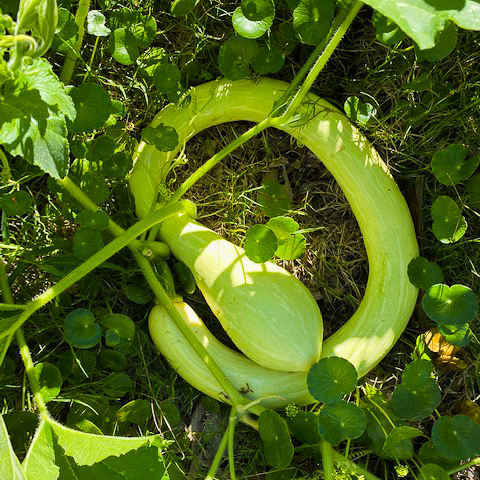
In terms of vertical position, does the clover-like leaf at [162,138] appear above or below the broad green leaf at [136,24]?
below

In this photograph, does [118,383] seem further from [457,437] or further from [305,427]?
[457,437]

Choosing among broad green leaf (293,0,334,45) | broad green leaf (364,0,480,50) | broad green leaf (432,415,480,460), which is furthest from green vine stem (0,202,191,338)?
broad green leaf (432,415,480,460)

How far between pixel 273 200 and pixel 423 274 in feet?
1.53

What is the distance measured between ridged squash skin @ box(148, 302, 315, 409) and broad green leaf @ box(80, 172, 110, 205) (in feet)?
1.14

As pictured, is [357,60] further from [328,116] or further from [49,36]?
[49,36]

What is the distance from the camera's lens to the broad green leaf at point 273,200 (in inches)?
82.2

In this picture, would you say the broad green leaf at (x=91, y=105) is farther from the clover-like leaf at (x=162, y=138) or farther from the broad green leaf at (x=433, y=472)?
the broad green leaf at (x=433, y=472)

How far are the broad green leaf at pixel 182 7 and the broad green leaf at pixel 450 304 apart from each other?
3.33 feet

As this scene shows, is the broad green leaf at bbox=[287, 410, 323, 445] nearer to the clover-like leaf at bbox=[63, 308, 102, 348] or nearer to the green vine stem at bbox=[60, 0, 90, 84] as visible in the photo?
the clover-like leaf at bbox=[63, 308, 102, 348]

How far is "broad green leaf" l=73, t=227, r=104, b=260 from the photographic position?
1956 millimetres

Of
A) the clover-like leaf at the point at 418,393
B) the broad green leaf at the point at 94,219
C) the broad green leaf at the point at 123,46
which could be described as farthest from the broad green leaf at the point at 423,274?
the broad green leaf at the point at 123,46

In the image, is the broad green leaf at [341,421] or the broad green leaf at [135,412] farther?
the broad green leaf at [135,412]

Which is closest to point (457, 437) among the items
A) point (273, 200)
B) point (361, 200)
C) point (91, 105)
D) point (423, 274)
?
point (423, 274)

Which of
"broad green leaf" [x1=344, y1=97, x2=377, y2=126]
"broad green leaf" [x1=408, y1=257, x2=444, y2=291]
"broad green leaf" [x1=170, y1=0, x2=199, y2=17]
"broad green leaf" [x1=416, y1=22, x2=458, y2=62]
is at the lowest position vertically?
"broad green leaf" [x1=408, y1=257, x2=444, y2=291]
